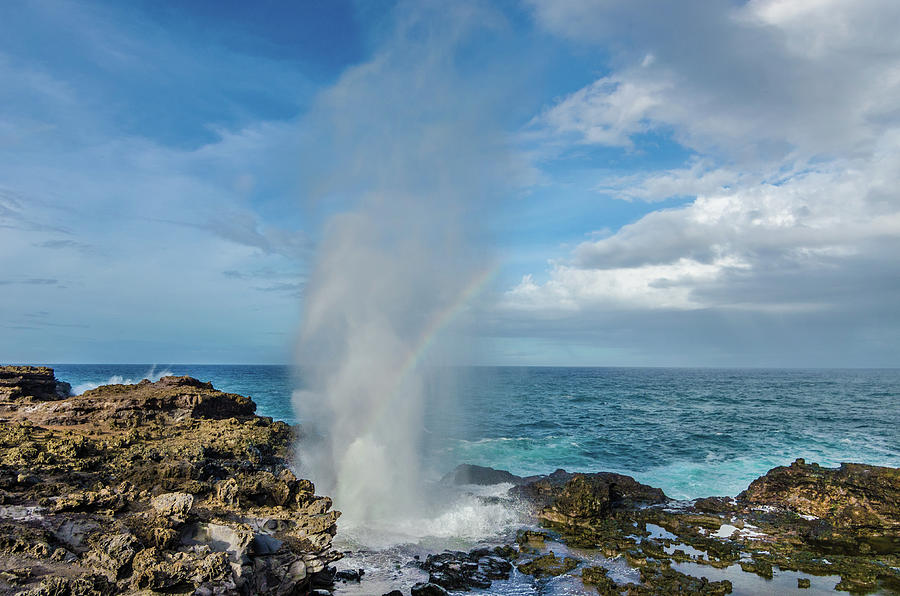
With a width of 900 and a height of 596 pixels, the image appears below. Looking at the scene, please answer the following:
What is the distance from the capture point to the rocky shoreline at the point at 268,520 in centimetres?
864

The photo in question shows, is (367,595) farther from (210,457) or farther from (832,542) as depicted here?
(832,542)

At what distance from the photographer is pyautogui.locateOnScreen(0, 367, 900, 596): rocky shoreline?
8.64 meters

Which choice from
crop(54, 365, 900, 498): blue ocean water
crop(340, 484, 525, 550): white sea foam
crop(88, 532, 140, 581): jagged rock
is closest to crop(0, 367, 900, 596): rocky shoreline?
crop(88, 532, 140, 581): jagged rock

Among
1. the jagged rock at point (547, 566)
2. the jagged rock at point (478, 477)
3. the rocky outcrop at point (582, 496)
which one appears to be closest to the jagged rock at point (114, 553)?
the jagged rock at point (547, 566)

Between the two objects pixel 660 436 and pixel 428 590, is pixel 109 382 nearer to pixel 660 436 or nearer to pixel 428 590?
pixel 660 436

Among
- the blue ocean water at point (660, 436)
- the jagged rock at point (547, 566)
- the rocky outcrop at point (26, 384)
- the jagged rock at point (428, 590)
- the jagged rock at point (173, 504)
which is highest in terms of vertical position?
the rocky outcrop at point (26, 384)

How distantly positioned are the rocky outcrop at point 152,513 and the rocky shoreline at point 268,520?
0.04 metres

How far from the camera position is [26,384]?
2519 cm

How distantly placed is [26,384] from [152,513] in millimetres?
22180

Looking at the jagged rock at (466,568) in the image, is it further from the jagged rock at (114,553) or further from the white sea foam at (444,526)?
the jagged rock at (114,553)

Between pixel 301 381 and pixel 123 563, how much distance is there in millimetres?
21053

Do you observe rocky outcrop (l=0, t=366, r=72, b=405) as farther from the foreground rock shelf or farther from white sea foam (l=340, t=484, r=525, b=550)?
the foreground rock shelf

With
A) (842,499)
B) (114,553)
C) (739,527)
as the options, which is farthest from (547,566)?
(842,499)

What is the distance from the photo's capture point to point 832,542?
17875 millimetres
